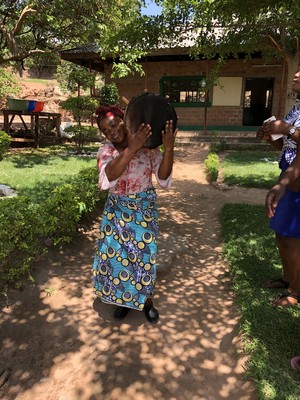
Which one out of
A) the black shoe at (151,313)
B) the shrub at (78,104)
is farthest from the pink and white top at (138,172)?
the shrub at (78,104)

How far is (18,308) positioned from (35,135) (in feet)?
36.9

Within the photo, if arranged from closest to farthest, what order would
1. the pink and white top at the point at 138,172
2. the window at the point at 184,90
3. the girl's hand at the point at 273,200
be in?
the girl's hand at the point at 273,200
the pink and white top at the point at 138,172
the window at the point at 184,90

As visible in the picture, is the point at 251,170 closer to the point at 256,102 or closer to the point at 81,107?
the point at 81,107

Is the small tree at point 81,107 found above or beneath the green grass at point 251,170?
above

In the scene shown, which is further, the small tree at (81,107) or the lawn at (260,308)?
the small tree at (81,107)

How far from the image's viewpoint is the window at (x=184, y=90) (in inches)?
675

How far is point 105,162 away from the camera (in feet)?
A: 8.04

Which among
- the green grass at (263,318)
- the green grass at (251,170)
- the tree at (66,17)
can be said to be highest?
the tree at (66,17)

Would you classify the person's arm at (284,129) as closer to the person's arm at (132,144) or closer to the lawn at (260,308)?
the person's arm at (132,144)

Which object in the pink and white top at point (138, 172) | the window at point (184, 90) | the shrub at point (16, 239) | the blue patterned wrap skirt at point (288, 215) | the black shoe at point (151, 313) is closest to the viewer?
the pink and white top at point (138, 172)

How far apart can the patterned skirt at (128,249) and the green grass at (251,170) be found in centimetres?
566

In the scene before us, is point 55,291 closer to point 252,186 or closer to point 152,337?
point 152,337

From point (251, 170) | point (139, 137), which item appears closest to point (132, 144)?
point (139, 137)

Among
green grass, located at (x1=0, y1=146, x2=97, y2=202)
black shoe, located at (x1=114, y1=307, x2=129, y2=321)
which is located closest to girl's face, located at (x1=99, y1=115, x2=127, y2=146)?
black shoe, located at (x1=114, y1=307, x2=129, y2=321)
